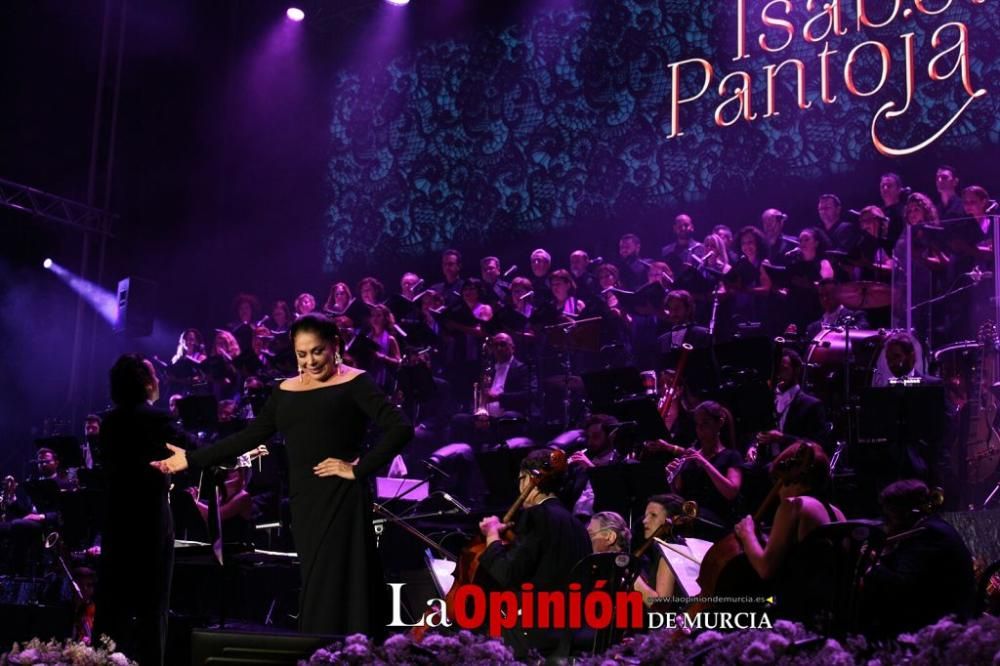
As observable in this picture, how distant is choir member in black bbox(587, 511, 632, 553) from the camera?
622 centimetres

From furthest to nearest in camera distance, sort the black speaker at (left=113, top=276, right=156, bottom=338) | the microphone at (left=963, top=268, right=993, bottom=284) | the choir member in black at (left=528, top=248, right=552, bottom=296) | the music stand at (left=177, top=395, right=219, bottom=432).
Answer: the black speaker at (left=113, top=276, right=156, bottom=338) → the choir member in black at (left=528, top=248, right=552, bottom=296) → the music stand at (left=177, top=395, right=219, bottom=432) → the microphone at (left=963, top=268, right=993, bottom=284)

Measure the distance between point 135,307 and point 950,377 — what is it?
9.79m

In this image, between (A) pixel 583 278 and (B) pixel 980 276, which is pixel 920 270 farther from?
(A) pixel 583 278

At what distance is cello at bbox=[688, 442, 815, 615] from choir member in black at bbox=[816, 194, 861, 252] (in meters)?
5.01

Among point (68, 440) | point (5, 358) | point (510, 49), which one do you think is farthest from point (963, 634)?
point (5, 358)

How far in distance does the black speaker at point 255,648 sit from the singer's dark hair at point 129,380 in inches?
96.4

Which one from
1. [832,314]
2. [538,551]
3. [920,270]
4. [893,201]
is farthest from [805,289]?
[538,551]

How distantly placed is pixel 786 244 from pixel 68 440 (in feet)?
22.0

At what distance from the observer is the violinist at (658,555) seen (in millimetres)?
5863

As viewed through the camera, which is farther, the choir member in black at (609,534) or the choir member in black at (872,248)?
the choir member in black at (872,248)

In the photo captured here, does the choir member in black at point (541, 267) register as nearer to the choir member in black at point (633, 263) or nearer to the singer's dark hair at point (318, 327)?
the choir member in black at point (633, 263)

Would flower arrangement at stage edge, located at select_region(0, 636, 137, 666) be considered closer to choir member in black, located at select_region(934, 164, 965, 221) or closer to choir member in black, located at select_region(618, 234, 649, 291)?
choir member in black, located at select_region(934, 164, 965, 221)

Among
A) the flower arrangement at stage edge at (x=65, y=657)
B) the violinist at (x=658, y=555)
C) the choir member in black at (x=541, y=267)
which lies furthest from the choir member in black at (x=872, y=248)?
the flower arrangement at stage edge at (x=65, y=657)

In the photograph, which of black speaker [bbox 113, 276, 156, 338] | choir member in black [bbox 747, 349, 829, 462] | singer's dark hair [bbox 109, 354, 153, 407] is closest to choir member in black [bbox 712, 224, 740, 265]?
choir member in black [bbox 747, 349, 829, 462]
